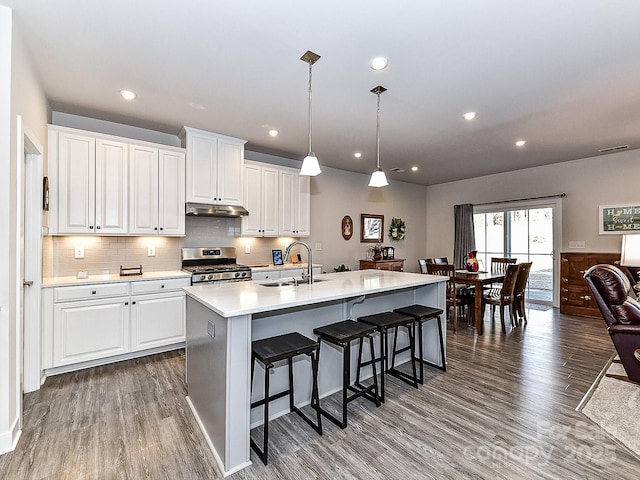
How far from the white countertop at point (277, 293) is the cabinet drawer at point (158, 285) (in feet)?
4.12

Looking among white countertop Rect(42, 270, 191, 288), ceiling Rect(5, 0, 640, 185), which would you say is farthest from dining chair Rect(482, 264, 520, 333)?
white countertop Rect(42, 270, 191, 288)

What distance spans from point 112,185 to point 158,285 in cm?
116

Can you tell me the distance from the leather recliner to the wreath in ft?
13.5

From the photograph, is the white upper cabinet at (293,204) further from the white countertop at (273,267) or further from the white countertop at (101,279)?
A: the white countertop at (101,279)

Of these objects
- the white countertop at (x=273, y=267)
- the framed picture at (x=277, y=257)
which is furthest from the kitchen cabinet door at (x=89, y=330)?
the framed picture at (x=277, y=257)

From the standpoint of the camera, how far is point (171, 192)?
12.5 feet

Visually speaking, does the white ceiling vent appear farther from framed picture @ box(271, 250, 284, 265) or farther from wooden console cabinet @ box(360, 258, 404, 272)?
framed picture @ box(271, 250, 284, 265)

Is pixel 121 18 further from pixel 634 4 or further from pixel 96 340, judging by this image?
pixel 634 4

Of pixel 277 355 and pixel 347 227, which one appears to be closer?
pixel 277 355

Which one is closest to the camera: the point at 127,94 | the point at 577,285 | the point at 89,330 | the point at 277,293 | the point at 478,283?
the point at 277,293

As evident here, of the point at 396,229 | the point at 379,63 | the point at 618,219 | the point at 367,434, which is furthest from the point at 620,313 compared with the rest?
the point at 396,229

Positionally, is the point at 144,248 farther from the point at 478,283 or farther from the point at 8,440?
the point at 478,283

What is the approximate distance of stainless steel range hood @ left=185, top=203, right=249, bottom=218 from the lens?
3855mm

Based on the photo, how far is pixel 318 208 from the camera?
575 centimetres
